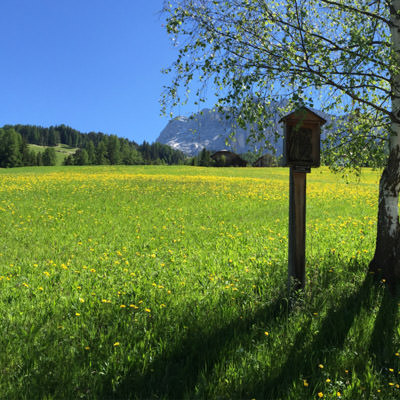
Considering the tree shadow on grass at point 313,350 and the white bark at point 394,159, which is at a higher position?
the white bark at point 394,159

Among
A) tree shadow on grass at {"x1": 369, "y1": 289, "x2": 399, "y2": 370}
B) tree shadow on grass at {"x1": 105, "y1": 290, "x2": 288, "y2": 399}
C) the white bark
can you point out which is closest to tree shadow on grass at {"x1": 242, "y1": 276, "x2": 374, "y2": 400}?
tree shadow on grass at {"x1": 369, "y1": 289, "x2": 399, "y2": 370}

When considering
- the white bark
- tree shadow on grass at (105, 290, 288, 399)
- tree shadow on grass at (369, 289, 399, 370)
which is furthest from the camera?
the white bark

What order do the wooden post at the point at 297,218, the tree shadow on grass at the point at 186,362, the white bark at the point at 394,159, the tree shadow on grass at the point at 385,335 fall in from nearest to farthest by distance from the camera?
the tree shadow on grass at the point at 186,362
the tree shadow on grass at the point at 385,335
the wooden post at the point at 297,218
the white bark at the point at 394,159

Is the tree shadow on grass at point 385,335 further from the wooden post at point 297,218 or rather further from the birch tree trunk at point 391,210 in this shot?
the wooden post at point 297,218

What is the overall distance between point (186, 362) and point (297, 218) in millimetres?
2671

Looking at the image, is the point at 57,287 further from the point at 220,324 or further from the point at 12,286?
the point at 220,324

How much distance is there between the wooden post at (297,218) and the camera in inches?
188

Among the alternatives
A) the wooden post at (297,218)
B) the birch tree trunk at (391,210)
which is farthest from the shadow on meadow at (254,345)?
the birch tree trunk at (391,210)

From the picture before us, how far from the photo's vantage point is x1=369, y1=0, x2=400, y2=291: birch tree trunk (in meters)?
5.39

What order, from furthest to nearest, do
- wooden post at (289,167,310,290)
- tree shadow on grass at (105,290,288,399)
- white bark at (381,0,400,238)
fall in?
white bark at (381,0,400,238), wooden post at (289,167,310,290), tree shadow on grass at (105,290,288,399)

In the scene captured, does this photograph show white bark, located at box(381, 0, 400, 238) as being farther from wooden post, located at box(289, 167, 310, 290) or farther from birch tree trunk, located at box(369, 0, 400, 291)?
wooden post, located at box(289, 167, 310, 290)

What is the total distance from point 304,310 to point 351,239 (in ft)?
17.5

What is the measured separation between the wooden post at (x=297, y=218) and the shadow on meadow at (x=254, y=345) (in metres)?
0.62

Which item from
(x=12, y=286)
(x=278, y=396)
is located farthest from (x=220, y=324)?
(x=12, y=286)
